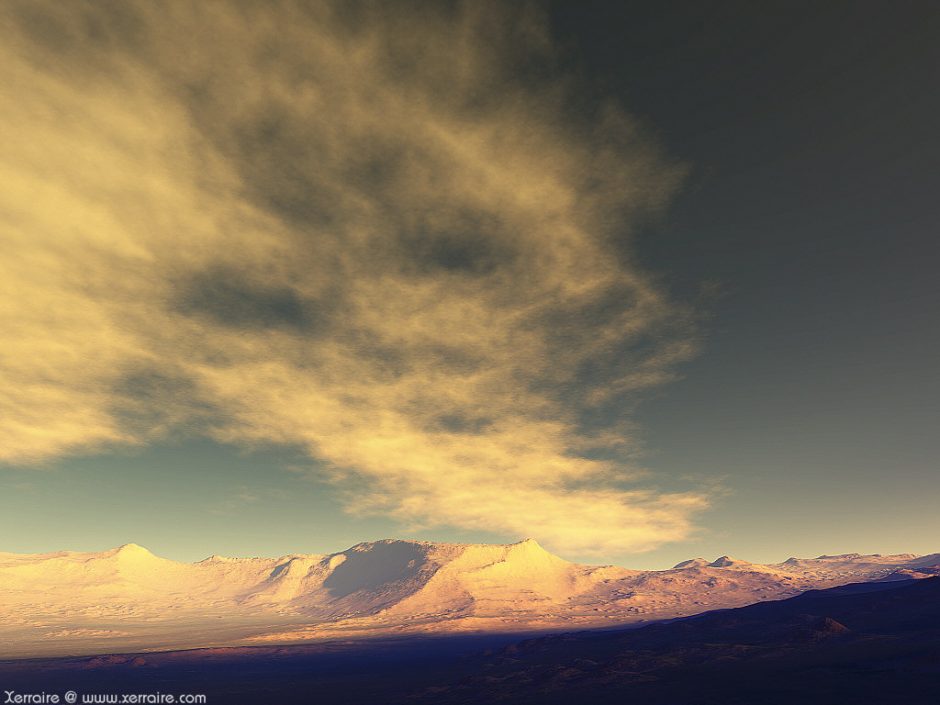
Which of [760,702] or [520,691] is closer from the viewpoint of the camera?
[760,702]

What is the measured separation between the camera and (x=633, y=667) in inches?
3472

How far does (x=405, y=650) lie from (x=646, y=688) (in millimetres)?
122982

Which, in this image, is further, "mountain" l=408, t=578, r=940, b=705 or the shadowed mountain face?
the shadowed mountain face

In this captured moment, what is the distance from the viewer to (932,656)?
64.1 m

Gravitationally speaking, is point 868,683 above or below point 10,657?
below

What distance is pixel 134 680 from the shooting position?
399 feet

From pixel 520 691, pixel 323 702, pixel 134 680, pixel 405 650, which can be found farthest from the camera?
pixel 405 650

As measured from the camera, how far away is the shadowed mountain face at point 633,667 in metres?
63.3

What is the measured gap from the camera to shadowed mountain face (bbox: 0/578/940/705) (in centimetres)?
6328

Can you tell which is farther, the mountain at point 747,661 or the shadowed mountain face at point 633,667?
the shadowed mountain face at point 633,667

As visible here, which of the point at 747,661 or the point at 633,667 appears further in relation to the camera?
the point at 633,667

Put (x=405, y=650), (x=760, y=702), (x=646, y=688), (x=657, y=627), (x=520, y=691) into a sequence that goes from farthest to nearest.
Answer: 1. (x=405, y=650)
2. (x=657, y=627)
3. (x=520, y=691)
4. (x=646, y=688)
5. (x=760, y=702)

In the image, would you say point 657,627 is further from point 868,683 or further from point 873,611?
point 868,683

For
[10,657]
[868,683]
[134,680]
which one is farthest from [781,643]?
[10,657]
